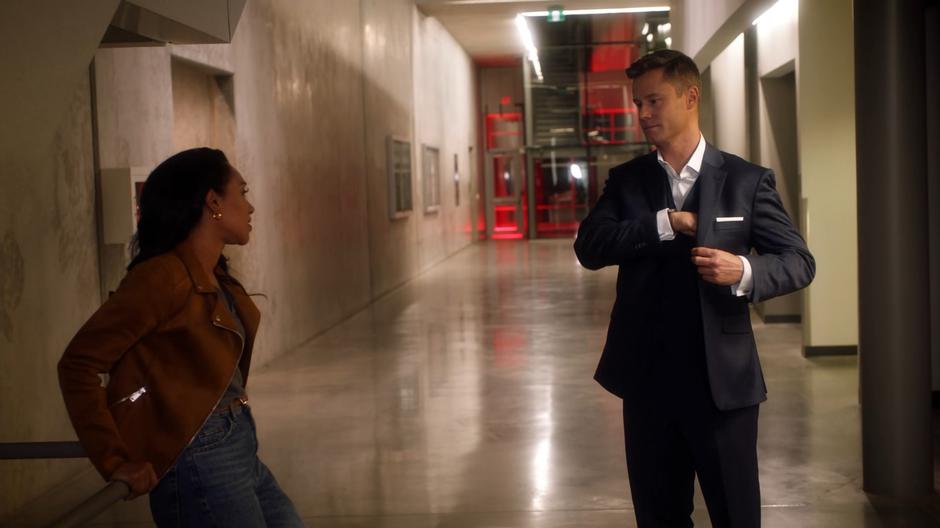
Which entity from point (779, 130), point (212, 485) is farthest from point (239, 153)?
point (212, 485)

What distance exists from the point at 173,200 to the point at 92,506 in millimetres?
798

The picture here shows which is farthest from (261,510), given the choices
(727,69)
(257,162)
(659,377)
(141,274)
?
(727,69)

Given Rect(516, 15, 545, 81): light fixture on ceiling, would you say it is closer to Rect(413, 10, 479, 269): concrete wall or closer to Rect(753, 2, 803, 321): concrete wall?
Rect(413, 10, 479, 269): concrete wall

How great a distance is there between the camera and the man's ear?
8.77ft

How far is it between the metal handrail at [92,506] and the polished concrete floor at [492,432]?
2.62 m

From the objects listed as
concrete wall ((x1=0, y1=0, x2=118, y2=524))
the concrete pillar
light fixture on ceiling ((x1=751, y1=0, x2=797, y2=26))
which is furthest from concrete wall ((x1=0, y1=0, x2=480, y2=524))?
light fixture on ceiling ((x1=751, y1=0, x2=797, y2=26))

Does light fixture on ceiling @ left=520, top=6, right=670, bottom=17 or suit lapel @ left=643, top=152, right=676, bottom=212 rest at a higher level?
light fixture on ceiling @ left=520, top=6, right=670, bottom=17

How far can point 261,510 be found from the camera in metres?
2.31

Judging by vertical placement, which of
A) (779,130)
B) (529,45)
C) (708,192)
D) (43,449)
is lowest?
(43,449)

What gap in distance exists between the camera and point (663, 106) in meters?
2.66

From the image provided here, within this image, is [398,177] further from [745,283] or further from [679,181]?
[745,283]

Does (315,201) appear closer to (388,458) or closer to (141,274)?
(388,458)

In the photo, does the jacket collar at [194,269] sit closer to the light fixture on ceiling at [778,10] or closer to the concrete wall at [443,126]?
the light fixture on ceiling at [778,10]

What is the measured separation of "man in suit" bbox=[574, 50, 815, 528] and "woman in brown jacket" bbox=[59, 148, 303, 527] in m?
0.95
